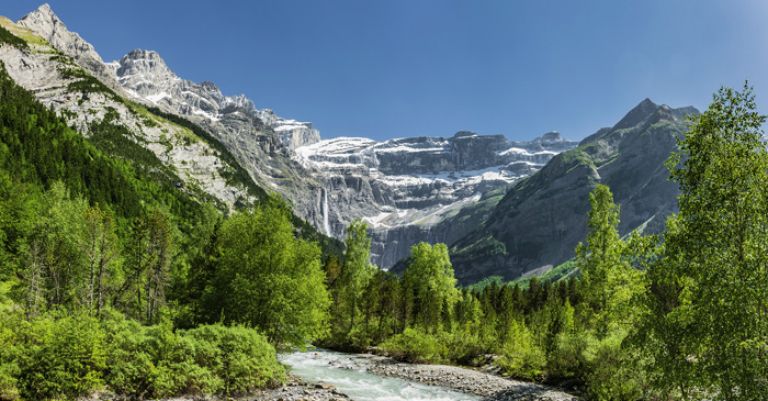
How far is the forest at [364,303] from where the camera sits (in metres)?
13.0

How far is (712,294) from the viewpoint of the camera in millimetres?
12625

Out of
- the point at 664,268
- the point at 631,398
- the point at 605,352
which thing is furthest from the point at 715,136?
the point at 605,352

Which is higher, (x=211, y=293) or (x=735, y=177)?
(x=735, y=177)

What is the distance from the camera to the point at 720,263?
1271 centimetres

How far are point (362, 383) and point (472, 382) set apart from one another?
10.2 m

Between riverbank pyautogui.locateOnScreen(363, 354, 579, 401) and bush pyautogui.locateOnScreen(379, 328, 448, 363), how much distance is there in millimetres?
2211

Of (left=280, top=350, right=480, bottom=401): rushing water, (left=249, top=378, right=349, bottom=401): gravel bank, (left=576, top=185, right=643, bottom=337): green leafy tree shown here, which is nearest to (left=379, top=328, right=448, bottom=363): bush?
(left=280, top=350, right=480, bottom=401): rushing water

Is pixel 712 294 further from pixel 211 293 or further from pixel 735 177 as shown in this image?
pixel 211 293

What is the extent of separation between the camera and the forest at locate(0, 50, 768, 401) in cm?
1298

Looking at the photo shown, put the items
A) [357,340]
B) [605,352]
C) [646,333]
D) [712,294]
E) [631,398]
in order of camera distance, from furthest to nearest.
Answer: [357,340] → [605,352] → [631,398] → [646,333] → [712,294]

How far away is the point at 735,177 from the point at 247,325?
31400mm

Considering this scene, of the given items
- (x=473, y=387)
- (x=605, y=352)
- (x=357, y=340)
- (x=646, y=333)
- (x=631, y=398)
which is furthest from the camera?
(x=357, y=340)

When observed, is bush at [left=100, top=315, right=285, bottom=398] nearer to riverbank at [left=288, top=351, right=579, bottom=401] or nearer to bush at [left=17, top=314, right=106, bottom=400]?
bush at [left=17, top=314, right=106, bottom=400]

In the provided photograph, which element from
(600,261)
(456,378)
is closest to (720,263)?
(600,261)
